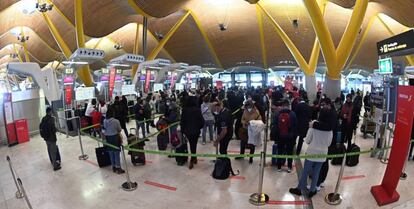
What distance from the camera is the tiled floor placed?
4.88 metres

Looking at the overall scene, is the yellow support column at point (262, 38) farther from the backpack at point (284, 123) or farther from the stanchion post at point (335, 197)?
the stanchion post at point (335, 197)

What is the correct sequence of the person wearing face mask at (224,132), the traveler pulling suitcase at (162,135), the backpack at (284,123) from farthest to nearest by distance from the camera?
the traveler pulling suitcase at (162,135) → the person wearing face mask at (224,132) → the backpack at (284,123)

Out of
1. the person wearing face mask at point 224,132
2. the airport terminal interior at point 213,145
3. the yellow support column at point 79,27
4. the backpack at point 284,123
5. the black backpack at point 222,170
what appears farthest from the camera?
the yellow support column at point 79,27

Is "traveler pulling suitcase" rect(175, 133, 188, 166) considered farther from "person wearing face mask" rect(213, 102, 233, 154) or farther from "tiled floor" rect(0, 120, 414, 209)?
"person wearing face mask" rect(213, 102, 233, 154)

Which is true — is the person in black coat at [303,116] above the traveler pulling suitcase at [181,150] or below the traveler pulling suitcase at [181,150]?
above

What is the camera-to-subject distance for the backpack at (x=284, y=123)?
18.8 feet

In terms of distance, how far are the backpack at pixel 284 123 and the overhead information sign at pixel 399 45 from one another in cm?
298

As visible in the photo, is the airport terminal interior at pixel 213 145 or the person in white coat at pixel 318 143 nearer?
the person in white coat at pixel 318 143

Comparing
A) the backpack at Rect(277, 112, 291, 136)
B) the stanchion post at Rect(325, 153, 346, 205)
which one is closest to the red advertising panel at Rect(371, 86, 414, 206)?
the stanchion post at Rect(325, 153, 346, 205)

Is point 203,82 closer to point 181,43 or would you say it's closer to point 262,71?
point 181,43

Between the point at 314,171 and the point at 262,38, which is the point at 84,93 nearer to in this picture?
the point at 314,171

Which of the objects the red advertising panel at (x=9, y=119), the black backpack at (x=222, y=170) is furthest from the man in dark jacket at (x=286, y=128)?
the red advertising panel at (x=9, y=119)

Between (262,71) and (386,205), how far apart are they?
124ft

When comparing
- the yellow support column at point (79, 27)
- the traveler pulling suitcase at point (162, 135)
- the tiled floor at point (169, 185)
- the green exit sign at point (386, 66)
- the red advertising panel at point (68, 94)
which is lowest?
the tiled floor at point (169, 185)
